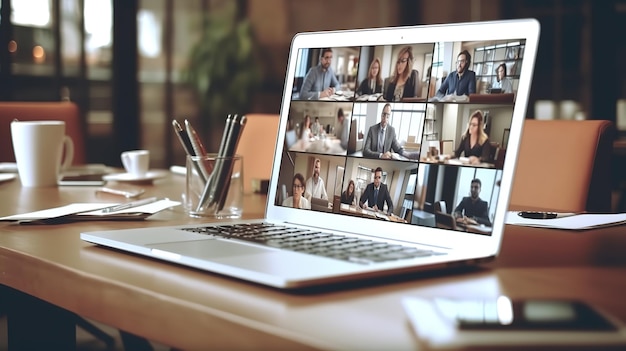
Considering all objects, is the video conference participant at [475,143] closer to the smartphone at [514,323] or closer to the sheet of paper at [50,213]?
the smartphone at [514,323]

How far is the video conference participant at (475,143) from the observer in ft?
2.51

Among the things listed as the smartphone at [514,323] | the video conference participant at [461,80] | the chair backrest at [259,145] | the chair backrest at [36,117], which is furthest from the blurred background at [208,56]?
the smartphone at [514,323]

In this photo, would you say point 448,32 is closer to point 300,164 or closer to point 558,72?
point 300,164

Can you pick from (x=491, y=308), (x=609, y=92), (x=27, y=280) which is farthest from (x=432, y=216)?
(x=609, y=92)

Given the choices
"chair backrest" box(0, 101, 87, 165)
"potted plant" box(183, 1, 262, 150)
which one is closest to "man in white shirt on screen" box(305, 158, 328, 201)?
"chair backrest" box(0, 101, 87, 165)

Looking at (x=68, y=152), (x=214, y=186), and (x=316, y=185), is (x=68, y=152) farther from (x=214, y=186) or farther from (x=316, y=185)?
(x=316, y=185)

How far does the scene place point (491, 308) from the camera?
0.51 m

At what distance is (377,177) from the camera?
86 centimetres

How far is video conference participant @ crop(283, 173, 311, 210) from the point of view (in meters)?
0.95

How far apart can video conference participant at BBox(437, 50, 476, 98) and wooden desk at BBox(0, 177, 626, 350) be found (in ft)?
0.60

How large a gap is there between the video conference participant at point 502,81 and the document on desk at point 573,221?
319 mm

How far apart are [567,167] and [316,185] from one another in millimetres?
768

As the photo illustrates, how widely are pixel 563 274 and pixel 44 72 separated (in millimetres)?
3943

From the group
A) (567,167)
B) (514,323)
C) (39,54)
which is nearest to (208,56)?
(39,54)
